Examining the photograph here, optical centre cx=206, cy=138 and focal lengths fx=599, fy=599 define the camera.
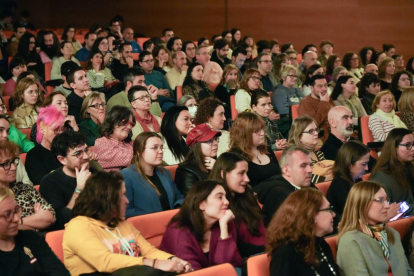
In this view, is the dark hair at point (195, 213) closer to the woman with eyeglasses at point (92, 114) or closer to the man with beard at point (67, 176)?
the man with beard at point (67, 176)

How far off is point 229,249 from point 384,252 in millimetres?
734

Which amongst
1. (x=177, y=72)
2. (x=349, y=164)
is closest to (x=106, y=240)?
(x=349, y=164)

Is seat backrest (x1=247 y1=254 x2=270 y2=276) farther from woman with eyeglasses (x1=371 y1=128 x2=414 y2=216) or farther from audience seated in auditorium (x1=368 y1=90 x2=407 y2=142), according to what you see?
audience seated in auditorium (x1=368 y1=90 x2=407 y2=142)

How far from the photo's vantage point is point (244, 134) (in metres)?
3.83

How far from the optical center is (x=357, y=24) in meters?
9.04

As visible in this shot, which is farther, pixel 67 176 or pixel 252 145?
pixel 252 145

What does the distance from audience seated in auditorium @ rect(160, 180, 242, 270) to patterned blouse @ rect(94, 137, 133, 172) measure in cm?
121

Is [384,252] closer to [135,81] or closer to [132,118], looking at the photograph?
[132,118]

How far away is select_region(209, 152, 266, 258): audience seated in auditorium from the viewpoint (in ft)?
9.74

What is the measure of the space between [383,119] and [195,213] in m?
2.91

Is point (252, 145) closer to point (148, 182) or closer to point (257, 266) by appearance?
point (148, 182)

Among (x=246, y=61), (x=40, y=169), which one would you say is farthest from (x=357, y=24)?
(x=40, y=169)

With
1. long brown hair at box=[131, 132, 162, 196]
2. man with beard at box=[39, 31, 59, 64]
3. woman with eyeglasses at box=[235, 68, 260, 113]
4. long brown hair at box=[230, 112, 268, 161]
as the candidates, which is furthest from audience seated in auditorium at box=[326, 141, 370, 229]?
man with beard at box=[39, 31, 59, 64]

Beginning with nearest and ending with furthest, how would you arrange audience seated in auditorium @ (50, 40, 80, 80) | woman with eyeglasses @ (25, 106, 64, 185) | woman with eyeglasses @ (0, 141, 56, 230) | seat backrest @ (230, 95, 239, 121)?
woman with eyeglasses @ (0, 141, 56, 230)
woman with eyeglasses @ (25, 106, 64, 185)
seat backrest @ (230, 95, 239, 121)
audience seated in auditorium @ (50, 40, 80, 80)
